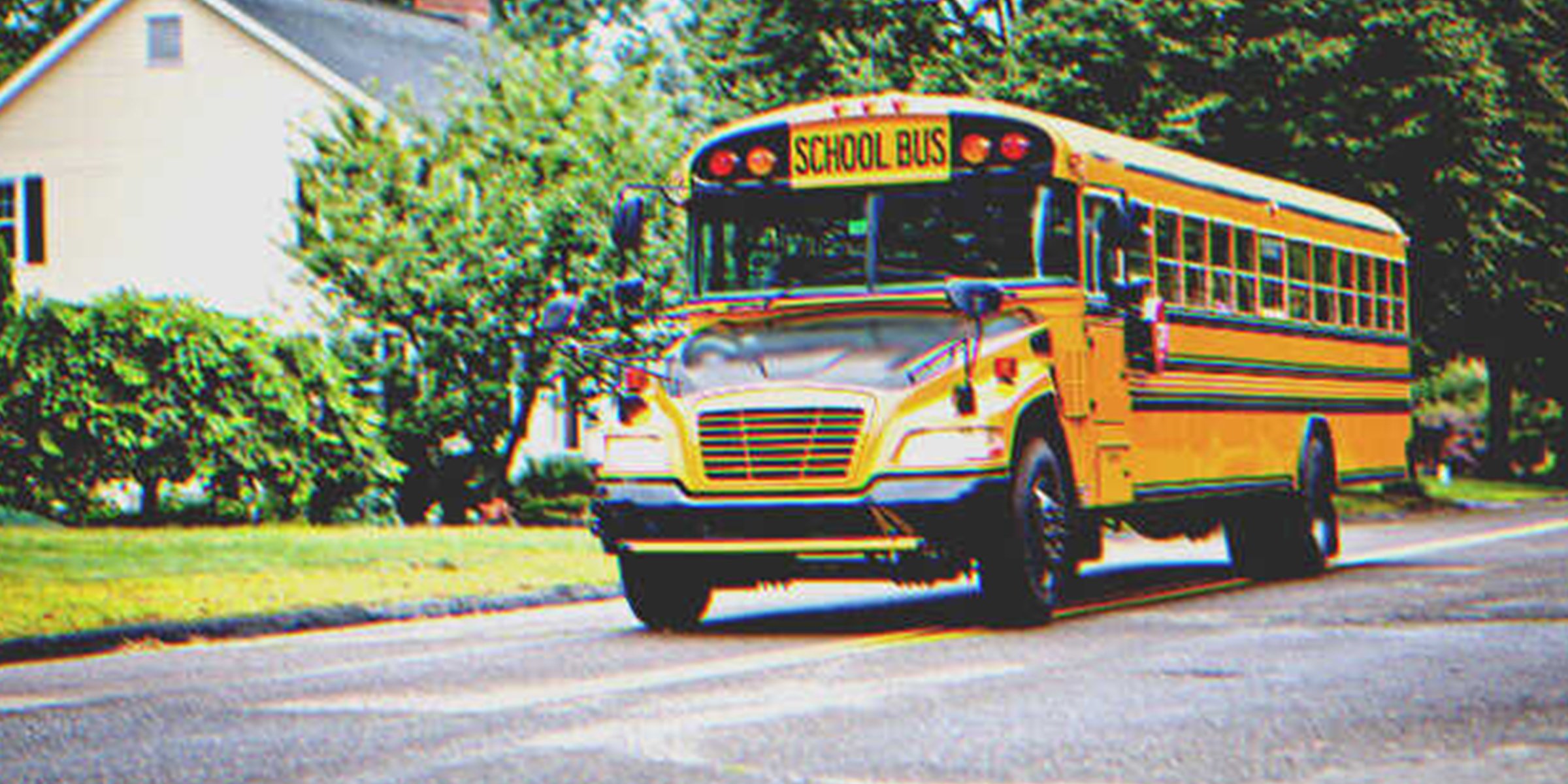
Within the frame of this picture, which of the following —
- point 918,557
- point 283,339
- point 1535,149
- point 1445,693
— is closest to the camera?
point 1445,693

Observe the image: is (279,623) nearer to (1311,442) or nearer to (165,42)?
(1311,442)

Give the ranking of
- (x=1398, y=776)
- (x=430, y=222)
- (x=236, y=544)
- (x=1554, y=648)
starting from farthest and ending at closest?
(x=430, y=222), (x=236, y=544), (x=1554, y=648), (x=1398, y=776)

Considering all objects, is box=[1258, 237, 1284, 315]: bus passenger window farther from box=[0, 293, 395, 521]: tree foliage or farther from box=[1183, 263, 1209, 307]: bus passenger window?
box=[0, 293, 395, 521]: tree foliage

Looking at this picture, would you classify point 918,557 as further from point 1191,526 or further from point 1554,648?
point 1191,526

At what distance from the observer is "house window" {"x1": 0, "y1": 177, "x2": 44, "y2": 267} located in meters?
38.9

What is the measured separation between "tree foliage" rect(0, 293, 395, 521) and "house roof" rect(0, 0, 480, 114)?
1165 cm

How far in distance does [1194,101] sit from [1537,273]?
8278mm

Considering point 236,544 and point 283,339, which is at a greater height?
point 283,339

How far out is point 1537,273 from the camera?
108 feet

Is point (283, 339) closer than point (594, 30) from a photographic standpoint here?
Yes

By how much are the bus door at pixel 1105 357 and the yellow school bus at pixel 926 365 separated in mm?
22

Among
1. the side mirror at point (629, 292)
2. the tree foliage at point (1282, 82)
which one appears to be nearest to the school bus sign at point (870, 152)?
the side mirror at point (629, 292)

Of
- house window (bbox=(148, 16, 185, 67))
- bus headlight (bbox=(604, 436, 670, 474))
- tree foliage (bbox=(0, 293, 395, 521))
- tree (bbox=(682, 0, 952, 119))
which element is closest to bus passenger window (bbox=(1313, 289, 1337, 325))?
bus headlight (bbox=(604, 436, 670, 474))

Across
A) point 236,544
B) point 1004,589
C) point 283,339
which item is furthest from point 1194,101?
point 1004,589
